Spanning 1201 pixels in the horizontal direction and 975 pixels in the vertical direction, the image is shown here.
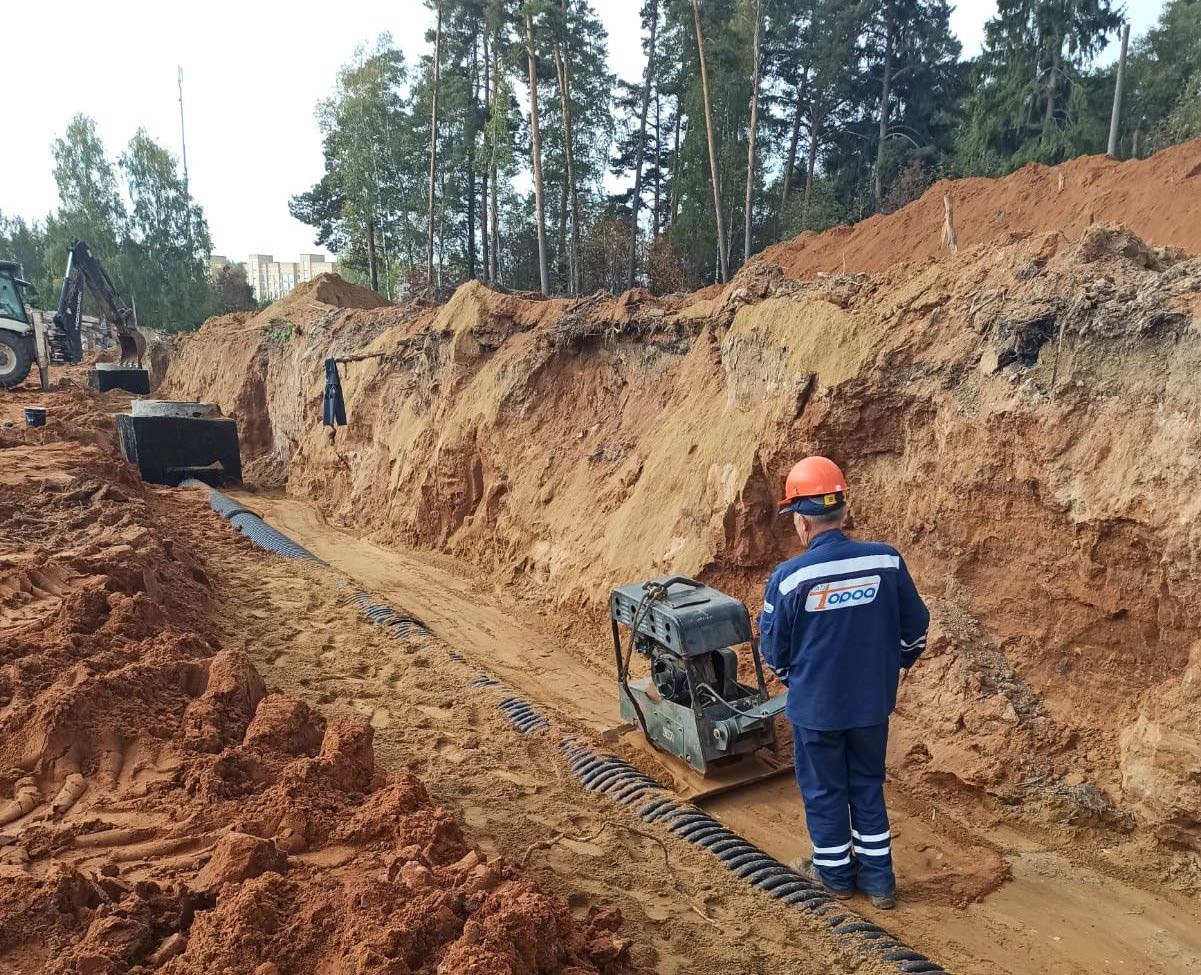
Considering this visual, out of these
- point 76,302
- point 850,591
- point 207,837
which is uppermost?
point 76,302

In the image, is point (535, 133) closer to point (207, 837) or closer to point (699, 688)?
point (699, 688)

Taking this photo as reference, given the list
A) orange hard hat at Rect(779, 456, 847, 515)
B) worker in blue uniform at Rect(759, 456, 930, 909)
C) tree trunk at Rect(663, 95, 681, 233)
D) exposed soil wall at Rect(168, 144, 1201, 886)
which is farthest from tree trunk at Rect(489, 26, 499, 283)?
worker in blue uniform at Rect(759, 456, 930, 909)

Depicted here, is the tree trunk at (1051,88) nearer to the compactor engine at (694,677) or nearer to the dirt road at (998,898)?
the compactor engine at (694,677)

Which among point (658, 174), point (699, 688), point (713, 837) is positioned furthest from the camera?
point (658, 174)

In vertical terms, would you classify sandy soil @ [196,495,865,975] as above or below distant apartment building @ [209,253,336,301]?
below

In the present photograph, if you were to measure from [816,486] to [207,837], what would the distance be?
2915mm

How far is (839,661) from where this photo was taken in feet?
11.6

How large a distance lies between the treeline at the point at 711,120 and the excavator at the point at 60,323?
9.81 m

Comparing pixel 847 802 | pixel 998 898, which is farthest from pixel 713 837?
pixel 998 898

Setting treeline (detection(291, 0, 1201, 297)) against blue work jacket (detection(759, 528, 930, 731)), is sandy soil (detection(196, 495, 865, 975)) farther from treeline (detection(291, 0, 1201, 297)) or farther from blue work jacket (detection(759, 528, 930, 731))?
treeline (detection(291, 0, 1201, 297))

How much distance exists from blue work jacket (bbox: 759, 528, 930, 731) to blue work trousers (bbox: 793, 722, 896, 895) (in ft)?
0.44

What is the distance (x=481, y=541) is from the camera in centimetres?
1023

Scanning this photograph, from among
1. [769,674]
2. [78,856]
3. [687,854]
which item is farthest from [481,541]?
[78,856]

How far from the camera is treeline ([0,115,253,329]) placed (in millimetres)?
42844
